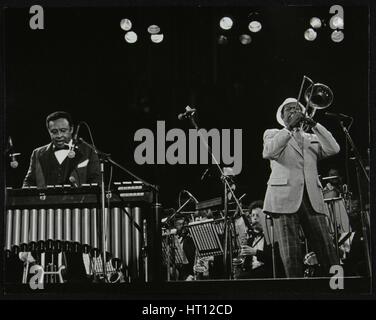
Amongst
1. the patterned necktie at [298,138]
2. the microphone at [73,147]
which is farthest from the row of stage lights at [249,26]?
the microphone at [73,147]

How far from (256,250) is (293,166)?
603mm

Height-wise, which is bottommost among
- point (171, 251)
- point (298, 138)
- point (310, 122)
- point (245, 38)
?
point (171, 251)

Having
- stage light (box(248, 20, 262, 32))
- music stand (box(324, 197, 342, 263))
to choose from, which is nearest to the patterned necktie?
music stand (box(324, 197, 342, 263))

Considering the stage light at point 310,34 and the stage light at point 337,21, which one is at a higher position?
the stage light at point 337,21

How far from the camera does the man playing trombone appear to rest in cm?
403

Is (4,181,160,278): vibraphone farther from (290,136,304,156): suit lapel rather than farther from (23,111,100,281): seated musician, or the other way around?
(290,136,304,156): suit lapel

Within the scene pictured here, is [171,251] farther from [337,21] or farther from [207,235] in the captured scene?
[337,21]

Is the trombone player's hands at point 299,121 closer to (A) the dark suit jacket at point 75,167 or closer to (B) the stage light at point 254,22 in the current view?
(B) the stage light at point 254,22

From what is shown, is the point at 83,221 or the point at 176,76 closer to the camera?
the point at 83,221

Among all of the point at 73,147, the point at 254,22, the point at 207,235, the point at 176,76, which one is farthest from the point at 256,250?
the point at 254,22

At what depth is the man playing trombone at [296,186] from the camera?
4031 mm

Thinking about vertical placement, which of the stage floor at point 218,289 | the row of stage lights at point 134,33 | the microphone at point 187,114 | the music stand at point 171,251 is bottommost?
the stage floor at point 218,289

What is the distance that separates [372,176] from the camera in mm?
4098

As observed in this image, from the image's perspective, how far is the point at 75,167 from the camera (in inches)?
162
